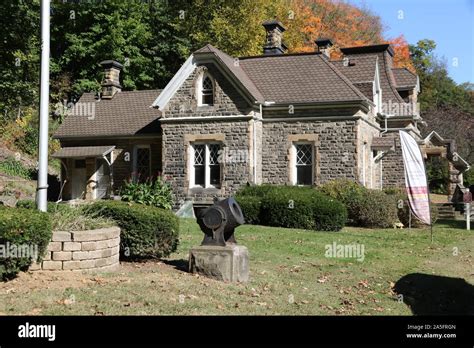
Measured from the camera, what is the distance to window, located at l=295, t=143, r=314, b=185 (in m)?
23.4

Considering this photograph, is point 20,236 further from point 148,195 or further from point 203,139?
point 203,139

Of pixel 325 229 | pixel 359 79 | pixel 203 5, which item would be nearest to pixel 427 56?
pixel 203 5

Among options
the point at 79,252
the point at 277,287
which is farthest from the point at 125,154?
the point at 277,287

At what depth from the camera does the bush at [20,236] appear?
296 inches

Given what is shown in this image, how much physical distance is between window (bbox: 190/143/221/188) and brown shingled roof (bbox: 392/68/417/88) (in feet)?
39.9

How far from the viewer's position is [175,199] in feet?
77.0

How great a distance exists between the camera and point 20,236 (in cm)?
759

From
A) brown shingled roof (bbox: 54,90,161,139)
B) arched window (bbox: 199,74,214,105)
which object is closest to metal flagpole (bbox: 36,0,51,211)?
arched window (bbox: 199,74,214,105)

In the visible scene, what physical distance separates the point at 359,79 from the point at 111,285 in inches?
798

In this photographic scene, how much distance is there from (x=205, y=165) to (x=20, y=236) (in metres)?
15.9

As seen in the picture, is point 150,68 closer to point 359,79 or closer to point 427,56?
point 359,79

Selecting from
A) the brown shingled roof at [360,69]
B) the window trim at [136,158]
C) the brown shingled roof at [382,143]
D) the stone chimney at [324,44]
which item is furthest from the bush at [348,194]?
the stone chimney at [324,44]
